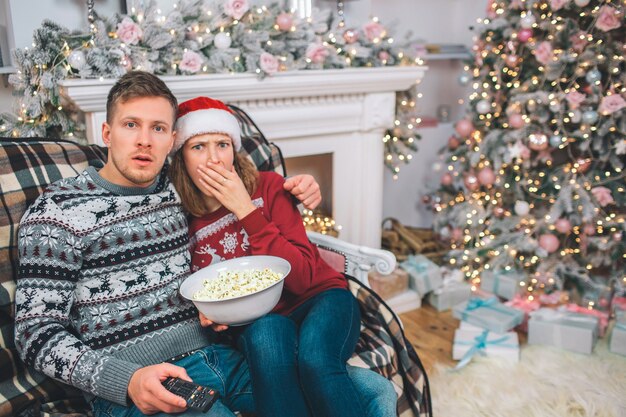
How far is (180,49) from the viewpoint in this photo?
7.02 ft

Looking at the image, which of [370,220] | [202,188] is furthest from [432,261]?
[202,188]

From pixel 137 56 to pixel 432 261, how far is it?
2.03 meters

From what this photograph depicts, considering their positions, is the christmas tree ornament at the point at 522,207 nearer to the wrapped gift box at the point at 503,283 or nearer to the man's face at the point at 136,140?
the wrapped gift box at the point at 503,283

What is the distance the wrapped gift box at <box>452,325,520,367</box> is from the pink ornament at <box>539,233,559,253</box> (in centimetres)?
56

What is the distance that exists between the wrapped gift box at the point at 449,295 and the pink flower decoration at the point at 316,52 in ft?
4.30

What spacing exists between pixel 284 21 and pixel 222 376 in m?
1.53

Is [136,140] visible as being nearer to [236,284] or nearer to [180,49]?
[236,284]

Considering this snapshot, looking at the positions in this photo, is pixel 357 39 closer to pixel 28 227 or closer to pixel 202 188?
pixel 202 188

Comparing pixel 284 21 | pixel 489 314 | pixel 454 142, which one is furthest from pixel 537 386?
pixel 284 21

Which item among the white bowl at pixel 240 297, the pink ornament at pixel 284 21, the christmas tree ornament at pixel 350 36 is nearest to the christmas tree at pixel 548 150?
the christmas tree ornament at pixel 350 36

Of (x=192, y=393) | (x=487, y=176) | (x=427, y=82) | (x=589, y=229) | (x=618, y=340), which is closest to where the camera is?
(x=192, y=393)

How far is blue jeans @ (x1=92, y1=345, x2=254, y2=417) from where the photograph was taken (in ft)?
4.39

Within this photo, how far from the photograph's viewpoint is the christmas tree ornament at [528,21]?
274 centimetres

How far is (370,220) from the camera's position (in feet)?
9.73
